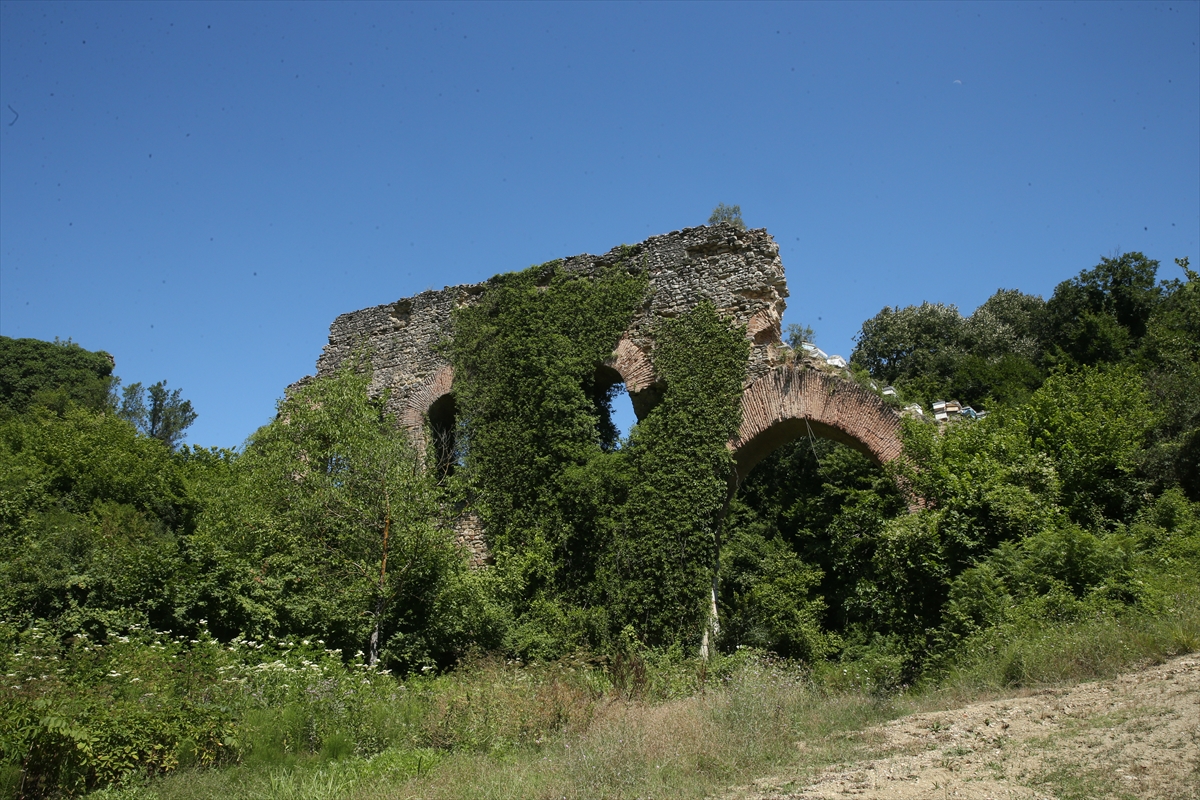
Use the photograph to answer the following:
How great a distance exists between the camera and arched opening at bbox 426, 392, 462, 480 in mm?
13313

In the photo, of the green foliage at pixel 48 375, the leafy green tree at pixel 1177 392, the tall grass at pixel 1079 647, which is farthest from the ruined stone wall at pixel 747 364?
the green foliage at pixel 48 375

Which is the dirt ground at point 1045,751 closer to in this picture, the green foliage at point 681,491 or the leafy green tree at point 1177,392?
the green foliage at point 681,491

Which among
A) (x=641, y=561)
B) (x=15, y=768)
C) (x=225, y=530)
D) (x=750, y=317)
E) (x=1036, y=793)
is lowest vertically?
(x=1036, y=793)

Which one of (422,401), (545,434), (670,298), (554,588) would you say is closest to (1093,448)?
(670,298)

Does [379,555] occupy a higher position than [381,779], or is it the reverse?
[379,555]

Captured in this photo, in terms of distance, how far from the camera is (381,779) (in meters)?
5.76

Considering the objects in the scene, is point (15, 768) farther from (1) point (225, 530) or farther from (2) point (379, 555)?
(1) point (225, 530)

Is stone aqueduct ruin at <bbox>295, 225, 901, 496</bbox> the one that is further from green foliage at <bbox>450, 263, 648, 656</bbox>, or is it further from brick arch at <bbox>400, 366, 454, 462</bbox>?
green foliage at <bbox>450, 263, 648, 656</bbox>

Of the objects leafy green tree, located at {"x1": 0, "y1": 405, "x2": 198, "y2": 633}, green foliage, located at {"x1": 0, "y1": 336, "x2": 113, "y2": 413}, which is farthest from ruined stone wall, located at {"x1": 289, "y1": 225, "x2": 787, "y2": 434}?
green foliage, located at {"x1": 0, "y1": 336, "x2": 113, "y2": 413}

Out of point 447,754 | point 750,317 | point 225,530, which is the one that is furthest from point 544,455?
point 447,754

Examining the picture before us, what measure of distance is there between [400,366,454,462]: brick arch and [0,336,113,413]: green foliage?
23315 mm

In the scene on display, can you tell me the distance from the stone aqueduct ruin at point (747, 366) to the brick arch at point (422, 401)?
18 millimetres

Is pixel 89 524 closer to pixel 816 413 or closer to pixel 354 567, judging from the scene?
pixel 354 567

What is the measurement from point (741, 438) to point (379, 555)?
4.66 meters
